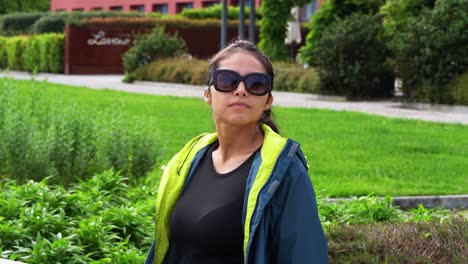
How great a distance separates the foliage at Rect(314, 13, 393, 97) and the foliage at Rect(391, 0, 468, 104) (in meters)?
2.21

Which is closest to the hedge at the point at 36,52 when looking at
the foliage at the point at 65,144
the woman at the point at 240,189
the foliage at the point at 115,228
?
the foliage at the point at 65,144

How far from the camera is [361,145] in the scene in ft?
51.2

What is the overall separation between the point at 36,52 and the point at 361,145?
34.4m

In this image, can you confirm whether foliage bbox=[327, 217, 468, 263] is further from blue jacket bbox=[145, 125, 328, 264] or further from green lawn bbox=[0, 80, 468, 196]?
green lawn bbox=[0, 80, 468, 196]

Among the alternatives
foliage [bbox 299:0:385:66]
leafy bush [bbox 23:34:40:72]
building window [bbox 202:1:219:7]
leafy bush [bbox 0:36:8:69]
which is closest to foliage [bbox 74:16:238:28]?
leafy bush [bbox 23:34:40:72]

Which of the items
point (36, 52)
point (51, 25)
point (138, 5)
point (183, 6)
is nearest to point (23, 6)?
point (138, 5)

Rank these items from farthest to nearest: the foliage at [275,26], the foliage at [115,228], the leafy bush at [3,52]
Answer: the leafy bush at [3,52]
the foliage at [275,26]
the foliage at [115,228]

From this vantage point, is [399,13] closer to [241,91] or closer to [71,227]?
[71,227]

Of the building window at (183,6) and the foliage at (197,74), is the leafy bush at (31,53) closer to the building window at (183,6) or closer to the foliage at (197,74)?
the foliage at (197,74)

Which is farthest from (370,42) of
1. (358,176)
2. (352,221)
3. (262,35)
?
(352,221)

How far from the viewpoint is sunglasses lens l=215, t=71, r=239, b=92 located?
352 cm

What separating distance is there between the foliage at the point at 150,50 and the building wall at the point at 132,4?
23.4 m

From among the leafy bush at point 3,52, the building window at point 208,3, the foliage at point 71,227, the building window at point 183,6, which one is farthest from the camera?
the building window at point 183,6

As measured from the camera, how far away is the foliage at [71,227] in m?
6.15
